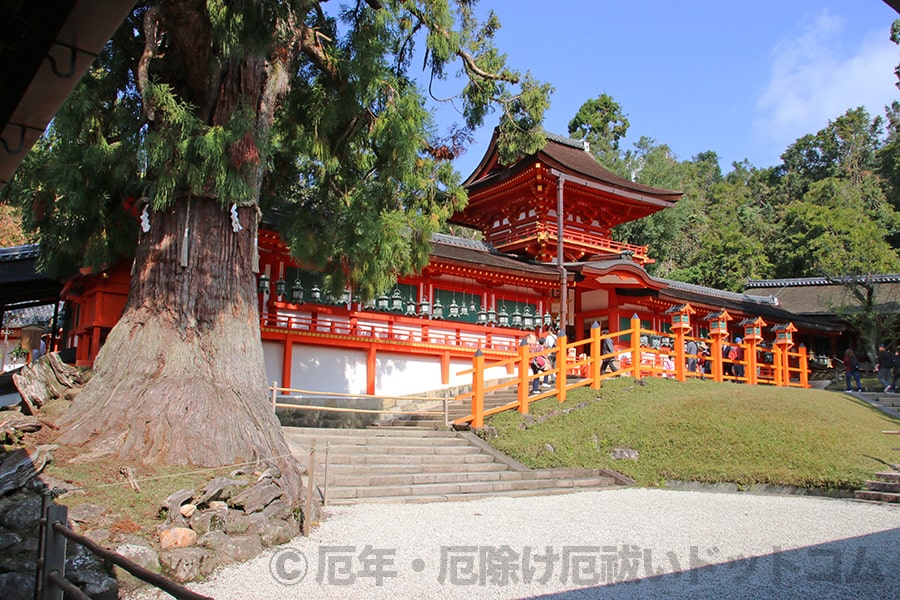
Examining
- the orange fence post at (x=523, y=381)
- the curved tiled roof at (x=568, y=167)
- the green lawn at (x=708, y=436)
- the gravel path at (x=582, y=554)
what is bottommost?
the gravel path at (x=582, y=554)

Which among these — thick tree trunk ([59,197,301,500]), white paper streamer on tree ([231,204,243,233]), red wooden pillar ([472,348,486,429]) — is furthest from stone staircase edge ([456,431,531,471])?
white paper streamer on tree ([231,204,243,233])

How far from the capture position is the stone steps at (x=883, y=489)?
919 centimetres

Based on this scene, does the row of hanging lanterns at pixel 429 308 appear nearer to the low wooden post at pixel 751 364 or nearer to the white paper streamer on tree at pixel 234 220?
the low wooden post at pixel 751 364

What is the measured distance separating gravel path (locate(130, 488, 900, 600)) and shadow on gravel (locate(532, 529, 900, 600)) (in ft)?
0.05

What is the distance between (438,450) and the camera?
1120 cm

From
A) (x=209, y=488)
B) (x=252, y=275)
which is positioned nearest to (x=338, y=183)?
(x=252, y=275)

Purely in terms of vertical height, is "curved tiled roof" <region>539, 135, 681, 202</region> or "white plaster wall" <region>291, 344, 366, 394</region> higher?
"curved tiled roof" <region>539, 135, 681, 202</region>

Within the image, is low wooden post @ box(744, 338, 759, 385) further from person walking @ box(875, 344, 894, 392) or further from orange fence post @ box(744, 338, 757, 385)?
person walking @ box(875, 344, 894, 392)

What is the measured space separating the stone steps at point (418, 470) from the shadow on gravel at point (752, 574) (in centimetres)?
360

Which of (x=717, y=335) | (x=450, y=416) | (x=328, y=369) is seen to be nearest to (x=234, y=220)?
(x=450, y=416)

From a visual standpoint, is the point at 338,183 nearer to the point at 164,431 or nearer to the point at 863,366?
the point at 164,431

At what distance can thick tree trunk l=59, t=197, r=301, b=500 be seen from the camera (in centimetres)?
687

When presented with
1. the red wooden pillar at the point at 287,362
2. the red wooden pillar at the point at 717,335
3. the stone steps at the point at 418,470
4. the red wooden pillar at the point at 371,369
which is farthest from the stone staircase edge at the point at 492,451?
the red wooden pillar at the point at 717,335

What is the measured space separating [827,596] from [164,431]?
615 centimetres
